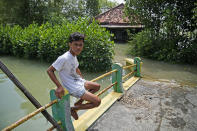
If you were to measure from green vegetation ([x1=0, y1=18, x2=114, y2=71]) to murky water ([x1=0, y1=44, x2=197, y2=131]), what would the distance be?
0.65 m

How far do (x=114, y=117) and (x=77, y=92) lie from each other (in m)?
1.45

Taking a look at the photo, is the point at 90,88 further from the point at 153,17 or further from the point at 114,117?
the point at 153,17

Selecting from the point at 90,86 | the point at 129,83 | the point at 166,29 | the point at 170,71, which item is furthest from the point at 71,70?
the point at 166,29

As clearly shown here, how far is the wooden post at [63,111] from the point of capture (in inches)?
99.2

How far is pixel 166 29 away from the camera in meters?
11.7

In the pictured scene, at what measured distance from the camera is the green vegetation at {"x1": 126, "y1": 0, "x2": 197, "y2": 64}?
10.9 meters

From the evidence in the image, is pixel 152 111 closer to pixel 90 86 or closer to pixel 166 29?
pixel 90 86

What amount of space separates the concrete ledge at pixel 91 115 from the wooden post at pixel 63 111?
35 cm

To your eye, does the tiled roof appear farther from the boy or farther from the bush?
the boy

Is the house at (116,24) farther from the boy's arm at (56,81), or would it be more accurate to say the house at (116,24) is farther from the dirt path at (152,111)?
the boy's arm at (56,81)

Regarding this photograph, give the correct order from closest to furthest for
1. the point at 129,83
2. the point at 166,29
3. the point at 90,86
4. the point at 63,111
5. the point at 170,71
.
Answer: the point at 63,111, the point at 90,86, the point at 129,83, the point at 170,71, the point at 166,29

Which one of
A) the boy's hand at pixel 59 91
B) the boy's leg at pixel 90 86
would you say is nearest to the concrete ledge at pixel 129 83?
the boy's leg at pixel 90 86

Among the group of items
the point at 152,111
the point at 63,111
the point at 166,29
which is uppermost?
the point at 166,29

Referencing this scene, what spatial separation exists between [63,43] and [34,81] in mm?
2658
